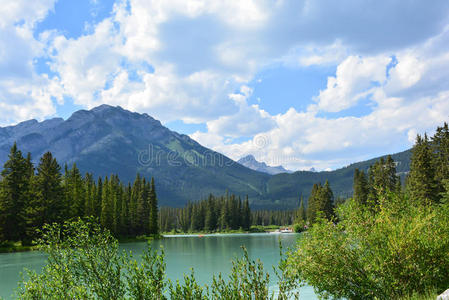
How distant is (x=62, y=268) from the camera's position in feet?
33.4

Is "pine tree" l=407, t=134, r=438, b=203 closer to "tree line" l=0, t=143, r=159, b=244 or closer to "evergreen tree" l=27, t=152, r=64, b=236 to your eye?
"tree line" l=0, t=143, r=159, b=244

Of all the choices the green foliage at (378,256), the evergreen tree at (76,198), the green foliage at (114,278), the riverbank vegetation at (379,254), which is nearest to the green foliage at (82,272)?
the green foliage at (114,278)

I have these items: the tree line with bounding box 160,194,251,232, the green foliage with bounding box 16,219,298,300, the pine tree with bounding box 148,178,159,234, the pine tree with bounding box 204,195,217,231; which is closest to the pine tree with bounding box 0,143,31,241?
the pine tree with bounding box 148,178,159,234

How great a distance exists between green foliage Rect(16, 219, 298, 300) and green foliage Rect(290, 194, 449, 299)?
6.27m

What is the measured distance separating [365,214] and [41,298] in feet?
46.3

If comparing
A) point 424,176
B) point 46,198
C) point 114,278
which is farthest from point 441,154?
point 46,198

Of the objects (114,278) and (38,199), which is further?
(38,199)

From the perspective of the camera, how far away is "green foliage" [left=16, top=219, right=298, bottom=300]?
344 inches

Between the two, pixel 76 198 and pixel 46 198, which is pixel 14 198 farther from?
pixel 76 198

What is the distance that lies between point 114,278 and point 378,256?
10.6 metres

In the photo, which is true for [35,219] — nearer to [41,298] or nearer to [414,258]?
[41,298]

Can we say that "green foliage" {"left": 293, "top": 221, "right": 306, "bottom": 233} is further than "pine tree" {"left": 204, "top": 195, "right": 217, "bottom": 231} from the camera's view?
No

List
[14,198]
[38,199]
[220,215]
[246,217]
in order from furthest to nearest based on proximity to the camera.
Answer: [246,217] < [220,215] < [38,199] < [14,198]

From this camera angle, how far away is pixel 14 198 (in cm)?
6266
